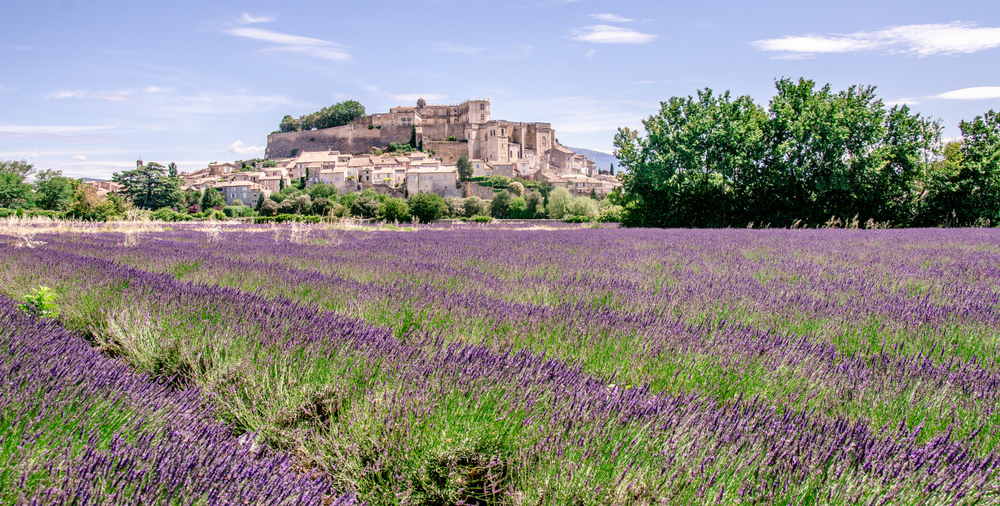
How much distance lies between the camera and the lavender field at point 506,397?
1.17 meters

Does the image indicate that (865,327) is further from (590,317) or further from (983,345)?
(590,317)

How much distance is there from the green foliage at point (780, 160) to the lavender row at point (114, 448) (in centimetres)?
1944

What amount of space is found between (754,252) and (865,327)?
179 inches

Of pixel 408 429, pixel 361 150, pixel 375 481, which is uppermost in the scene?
pixel 361 150

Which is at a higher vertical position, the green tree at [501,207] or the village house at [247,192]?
the village house at [247,192]

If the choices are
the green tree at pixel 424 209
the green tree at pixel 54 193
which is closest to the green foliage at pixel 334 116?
the green tree at pixel 54 193

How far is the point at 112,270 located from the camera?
14.5ft

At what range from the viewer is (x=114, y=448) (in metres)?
1.20

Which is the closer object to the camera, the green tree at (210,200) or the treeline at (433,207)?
the treeline at (433,207)

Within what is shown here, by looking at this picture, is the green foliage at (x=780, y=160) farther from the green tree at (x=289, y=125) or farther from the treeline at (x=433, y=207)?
the green tree at (x=289, y=125)

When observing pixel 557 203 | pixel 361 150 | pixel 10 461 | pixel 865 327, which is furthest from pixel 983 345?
pixel 361 150

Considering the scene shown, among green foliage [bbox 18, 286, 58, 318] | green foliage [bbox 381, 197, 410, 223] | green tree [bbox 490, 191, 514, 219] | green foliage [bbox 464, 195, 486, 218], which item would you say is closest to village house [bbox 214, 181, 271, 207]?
green tree [bbox 490, 191, 514, 219]

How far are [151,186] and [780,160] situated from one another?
69.2m

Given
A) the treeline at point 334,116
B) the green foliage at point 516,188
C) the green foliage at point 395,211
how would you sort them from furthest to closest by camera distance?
the treeline at point 334,116, the green foliage at point 516,188, the green foliage at point 395,211
